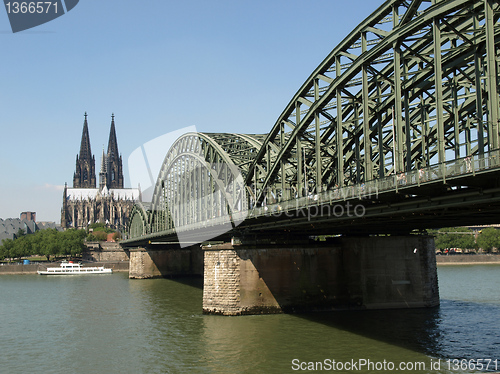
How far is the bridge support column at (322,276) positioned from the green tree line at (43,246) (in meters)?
122

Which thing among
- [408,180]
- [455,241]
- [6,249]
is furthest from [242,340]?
[6,249]

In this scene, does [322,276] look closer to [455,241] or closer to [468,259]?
[468,259]

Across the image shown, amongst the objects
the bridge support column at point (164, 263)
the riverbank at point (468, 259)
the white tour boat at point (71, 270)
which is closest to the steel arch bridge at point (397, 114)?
the bridge support column at point (164, 263)

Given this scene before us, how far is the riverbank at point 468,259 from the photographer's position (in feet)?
416

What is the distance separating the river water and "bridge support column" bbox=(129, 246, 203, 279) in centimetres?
4647

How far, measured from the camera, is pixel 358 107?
41344mm

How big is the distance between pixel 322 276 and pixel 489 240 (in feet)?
370

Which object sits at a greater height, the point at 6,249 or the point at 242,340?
the point at 6,249

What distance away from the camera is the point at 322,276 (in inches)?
1890

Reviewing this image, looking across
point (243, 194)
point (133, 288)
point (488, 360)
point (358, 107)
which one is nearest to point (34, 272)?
point (133, 288)

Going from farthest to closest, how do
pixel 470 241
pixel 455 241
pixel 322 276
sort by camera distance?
pixel 470 241 → pixel 455 241 → pixel 322 276

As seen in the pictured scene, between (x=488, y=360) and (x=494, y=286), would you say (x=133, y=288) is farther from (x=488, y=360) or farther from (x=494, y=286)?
(x=488, y=360)

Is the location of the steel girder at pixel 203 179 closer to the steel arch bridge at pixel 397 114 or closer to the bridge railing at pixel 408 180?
the steel arch bridge at pixel 397 114

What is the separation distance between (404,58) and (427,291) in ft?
77.8
